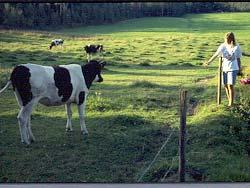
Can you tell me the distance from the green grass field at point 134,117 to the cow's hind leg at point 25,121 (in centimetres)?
8

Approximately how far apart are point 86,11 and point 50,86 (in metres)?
1.22

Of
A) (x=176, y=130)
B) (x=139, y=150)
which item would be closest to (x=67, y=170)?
(x=139, y=150)

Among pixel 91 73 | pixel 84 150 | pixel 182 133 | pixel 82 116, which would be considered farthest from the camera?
pixel 91 73

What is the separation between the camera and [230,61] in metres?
6.55

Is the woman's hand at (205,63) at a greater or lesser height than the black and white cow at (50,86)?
greater

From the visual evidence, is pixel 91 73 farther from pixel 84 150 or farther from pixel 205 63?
pixel 205 63

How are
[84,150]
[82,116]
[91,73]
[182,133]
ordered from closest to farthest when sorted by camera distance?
[182,133] < [84,150] < [82,116] < [91,73]

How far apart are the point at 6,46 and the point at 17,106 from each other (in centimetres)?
85

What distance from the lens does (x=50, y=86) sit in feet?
21.0

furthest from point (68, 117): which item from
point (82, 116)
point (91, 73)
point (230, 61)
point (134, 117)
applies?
point (230, 61)

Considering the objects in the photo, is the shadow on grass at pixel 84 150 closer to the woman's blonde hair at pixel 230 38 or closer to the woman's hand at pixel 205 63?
the woman's hand at pixel 205 63

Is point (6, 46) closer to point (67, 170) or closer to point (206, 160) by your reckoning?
point (67, 170)

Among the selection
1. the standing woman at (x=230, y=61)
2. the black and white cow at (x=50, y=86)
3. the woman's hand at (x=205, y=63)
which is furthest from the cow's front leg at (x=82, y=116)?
the standing woman at (x=230, y=61)

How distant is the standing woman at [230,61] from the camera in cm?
649
